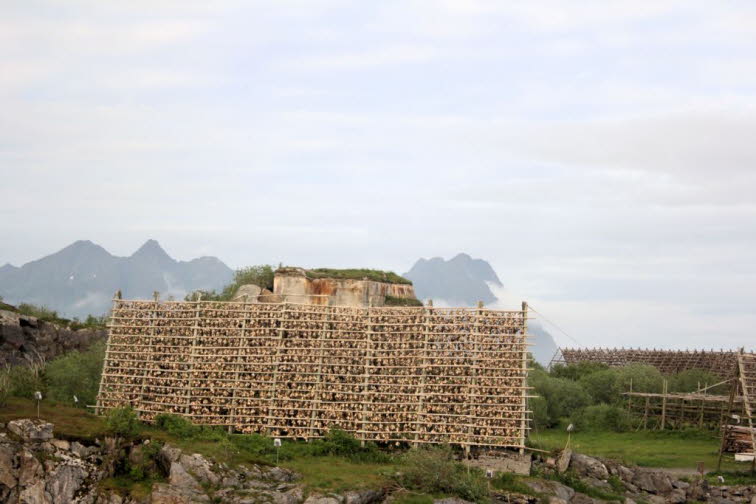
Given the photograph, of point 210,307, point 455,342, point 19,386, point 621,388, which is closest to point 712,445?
point 621,388

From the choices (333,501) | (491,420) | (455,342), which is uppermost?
(455,342)

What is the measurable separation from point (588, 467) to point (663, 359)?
29.0 m

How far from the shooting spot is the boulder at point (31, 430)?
28.2m

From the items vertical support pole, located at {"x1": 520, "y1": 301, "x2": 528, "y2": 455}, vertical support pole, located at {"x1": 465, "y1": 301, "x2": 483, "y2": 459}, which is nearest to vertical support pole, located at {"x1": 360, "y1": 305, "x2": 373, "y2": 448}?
vertical support pole, located at {"x1": 465, "y1": 301, "x2": 483, "y2": 459}

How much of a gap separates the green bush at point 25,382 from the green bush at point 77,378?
0.33 metres

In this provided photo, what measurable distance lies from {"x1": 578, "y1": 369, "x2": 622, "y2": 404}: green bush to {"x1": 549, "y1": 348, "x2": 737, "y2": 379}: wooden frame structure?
6.43 m

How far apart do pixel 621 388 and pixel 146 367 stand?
2532 centimetres

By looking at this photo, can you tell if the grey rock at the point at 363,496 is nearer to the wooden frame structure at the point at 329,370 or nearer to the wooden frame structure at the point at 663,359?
the wooden frame structure at the point at 329,370

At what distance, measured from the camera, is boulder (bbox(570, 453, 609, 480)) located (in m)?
30.2

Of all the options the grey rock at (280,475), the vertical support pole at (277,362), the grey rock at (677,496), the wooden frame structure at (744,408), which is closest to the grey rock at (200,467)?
the grey rock at (280,475)

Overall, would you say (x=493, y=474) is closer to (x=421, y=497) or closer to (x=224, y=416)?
(x=421, y=497)

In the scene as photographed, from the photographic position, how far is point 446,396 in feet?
101

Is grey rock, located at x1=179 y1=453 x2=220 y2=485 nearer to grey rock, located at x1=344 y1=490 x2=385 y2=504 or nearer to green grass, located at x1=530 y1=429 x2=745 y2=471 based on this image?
grey rock, located at x1=344 y1=490 x2=385 y2=504

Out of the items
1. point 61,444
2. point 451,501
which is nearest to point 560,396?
point 451,501
